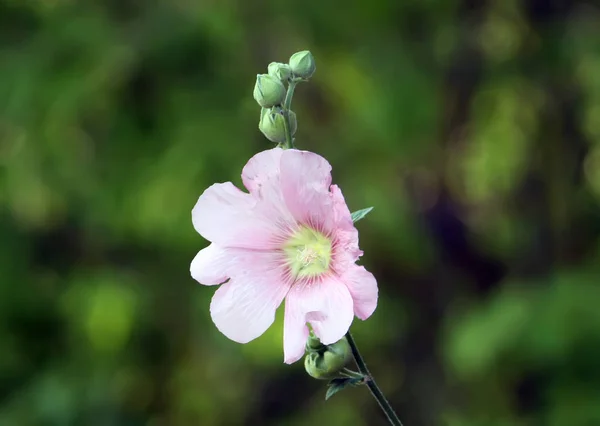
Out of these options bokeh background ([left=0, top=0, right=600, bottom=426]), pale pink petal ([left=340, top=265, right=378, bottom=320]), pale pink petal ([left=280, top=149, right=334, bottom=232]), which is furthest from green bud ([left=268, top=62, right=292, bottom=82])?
bokeh background ([left=0, top=0, right=600, bottom=426])

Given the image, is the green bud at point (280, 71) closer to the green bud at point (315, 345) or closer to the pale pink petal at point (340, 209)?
the pale pink petal at point (340, 209)

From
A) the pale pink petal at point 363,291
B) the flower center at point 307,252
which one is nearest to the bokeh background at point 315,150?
the flower center at point 307,252

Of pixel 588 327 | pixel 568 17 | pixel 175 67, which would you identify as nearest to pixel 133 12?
pixel 175 67

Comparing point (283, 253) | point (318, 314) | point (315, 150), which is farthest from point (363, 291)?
point (315, 150)

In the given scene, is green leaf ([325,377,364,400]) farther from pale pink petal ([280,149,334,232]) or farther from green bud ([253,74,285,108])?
green bud ([253,74,285,108])

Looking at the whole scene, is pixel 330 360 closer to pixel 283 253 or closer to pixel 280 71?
pixel 283 253
